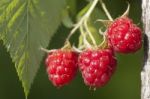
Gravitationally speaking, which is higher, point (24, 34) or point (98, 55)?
point (24, 34)

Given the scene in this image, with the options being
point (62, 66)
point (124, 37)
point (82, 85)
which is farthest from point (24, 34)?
point (82, 85)

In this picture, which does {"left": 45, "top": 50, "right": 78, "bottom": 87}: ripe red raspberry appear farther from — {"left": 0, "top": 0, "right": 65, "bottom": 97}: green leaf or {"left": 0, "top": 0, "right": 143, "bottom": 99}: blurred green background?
{"left": 0, "top": 0, "right": 143, "bottom": 99}: blurred green background

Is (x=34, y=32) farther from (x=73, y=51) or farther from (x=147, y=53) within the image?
(x=147, y=53)

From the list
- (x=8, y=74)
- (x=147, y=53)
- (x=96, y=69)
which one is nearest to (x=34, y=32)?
(x=96, y=69)

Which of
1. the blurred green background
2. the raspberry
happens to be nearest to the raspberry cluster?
the raspberry

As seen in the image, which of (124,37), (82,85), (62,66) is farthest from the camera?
(82,85)

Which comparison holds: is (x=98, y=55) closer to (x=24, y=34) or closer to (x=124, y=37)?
(x=124, y=37)

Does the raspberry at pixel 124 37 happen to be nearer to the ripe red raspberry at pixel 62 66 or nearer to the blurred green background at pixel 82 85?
the ripe red raspberry at pixel 62 66
